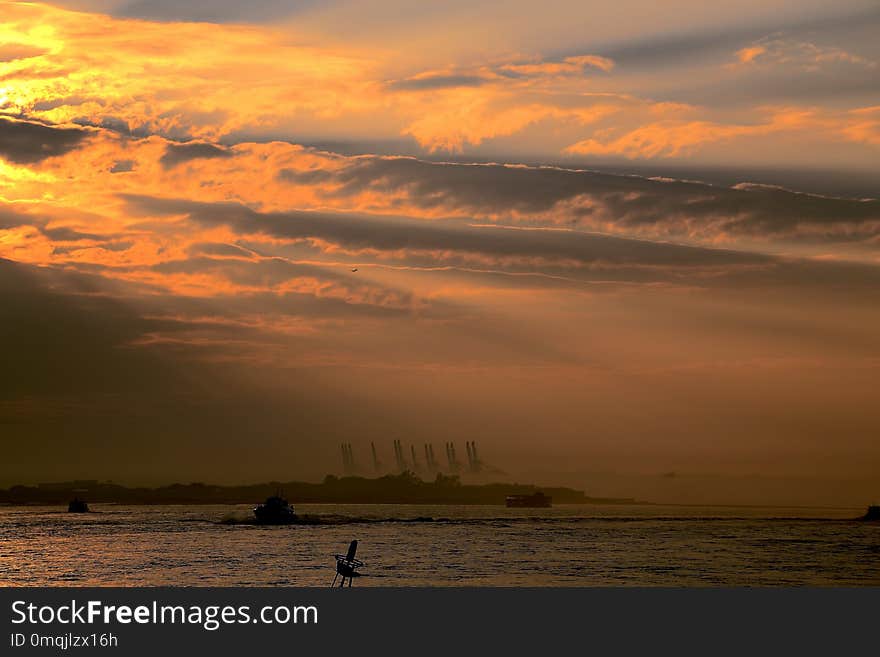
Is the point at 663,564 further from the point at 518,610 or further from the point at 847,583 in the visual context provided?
the point at 518,610

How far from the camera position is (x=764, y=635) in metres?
57.2

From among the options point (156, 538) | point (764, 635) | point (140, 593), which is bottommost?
point (764, 635)

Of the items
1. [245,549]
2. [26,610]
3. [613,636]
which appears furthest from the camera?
[245,549]

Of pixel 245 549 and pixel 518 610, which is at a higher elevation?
pixel 245 549

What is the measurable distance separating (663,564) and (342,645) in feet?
Answer: 332

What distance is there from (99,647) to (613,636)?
961 inches

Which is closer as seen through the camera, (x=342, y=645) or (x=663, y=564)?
(x=342, y=645)

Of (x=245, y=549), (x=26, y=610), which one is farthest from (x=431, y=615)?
(x=245, y=549)

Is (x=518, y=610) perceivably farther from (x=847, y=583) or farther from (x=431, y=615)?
(x=847, y=583)

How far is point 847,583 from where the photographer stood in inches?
4897

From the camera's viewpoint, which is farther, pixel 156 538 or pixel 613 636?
pixel 156 538

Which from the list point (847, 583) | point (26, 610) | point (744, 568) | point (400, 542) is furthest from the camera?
point (400, 542)

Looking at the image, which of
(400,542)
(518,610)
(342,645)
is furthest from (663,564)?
(342,645)

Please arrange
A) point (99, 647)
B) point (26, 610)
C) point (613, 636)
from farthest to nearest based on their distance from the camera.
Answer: point (26, 610)
point (613, 636)
point (99, 647)
